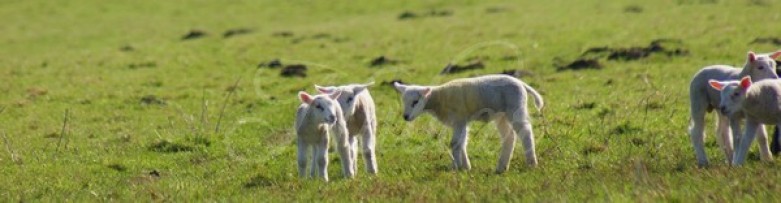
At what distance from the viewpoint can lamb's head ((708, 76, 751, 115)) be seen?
10.9 metres

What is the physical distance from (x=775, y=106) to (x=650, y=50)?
1500 centimetres

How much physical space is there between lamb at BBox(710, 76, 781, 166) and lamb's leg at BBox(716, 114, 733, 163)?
961 mm

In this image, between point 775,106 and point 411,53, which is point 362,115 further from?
point 411,53

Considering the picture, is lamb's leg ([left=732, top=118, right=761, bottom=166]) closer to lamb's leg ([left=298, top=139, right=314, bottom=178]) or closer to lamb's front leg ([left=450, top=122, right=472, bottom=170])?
lamb's front leg ([left=450, top=122, right=472, bottom=170])

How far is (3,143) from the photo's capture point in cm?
1698

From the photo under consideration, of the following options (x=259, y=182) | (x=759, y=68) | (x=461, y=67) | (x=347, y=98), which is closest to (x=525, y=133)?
(x=347, y=98)

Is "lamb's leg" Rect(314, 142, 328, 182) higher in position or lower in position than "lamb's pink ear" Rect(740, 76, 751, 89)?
lower

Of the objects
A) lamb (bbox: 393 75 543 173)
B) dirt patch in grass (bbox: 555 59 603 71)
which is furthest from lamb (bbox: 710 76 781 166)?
dirt patch in grass (bbox: 555 59 603 71)

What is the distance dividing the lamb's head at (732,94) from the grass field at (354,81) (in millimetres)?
812

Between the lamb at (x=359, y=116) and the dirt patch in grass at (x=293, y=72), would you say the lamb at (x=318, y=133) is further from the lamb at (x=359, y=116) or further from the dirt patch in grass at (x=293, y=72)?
the dirt patch in grass at (x=293, y=72)

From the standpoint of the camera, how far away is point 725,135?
12062 mm

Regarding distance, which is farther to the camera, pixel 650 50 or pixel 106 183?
pixel 650 50

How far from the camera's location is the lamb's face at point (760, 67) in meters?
12.2

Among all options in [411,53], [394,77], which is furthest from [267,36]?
[394,77]
